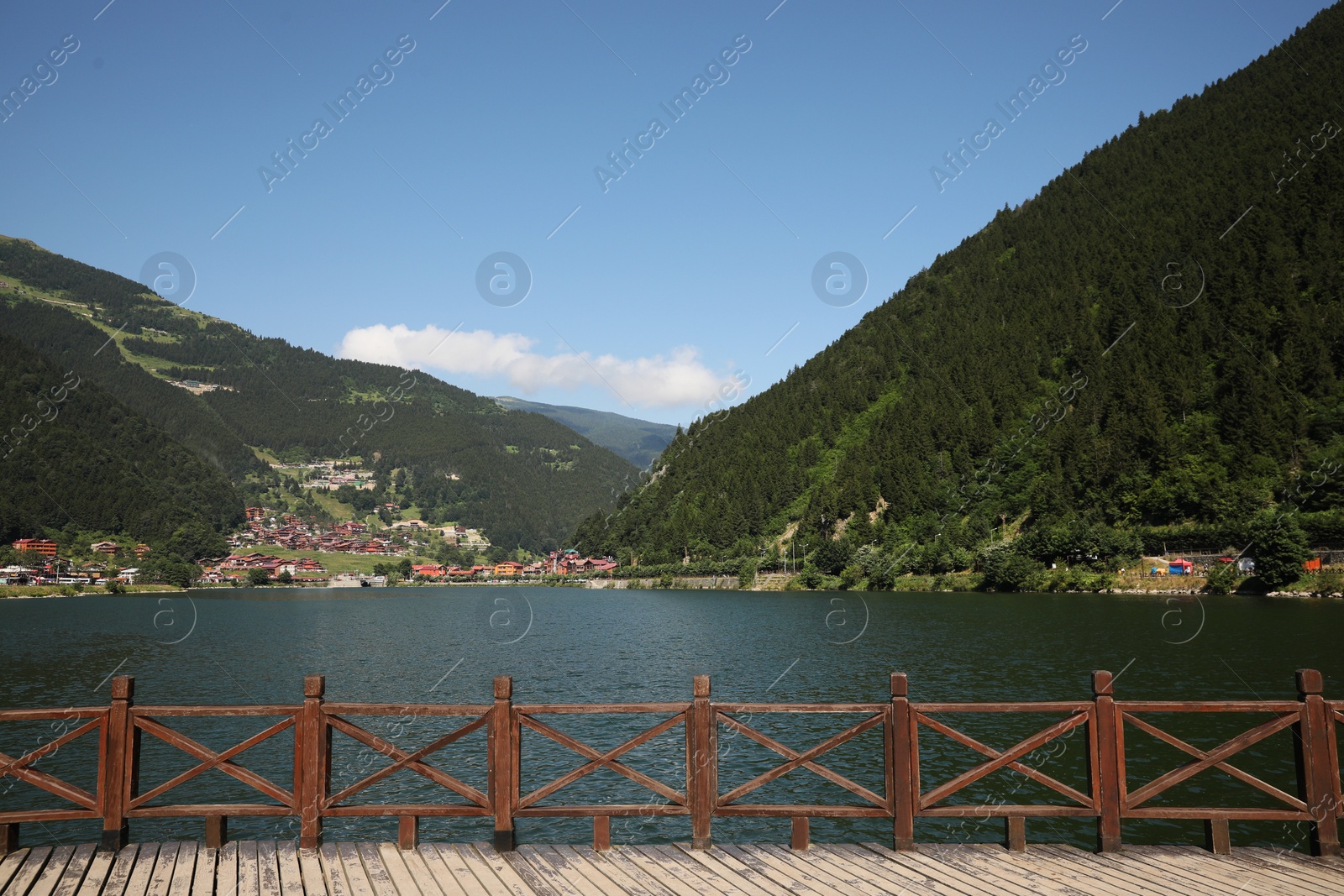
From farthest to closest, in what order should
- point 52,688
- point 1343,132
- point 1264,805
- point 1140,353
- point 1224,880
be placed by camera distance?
1. point 1343,132
2. point 1140,353
3. point 52,688
4. point 1264,805
5. point 1224,880

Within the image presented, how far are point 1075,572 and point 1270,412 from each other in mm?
38877

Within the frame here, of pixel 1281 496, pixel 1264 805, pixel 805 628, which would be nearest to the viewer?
pixel 1264 805

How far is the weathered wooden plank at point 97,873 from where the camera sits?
36.3 ft

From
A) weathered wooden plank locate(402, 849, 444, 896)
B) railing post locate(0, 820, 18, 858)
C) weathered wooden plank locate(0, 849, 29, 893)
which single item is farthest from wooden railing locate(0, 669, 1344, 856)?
weathered wooden plank locate(402, 849, 444, 896)

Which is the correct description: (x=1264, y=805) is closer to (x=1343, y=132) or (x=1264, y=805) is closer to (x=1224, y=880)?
(x=1224, y=880)

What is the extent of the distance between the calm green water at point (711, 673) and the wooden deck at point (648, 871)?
733 cm

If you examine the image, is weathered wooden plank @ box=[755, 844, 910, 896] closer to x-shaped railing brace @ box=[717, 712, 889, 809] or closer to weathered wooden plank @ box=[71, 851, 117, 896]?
x-shaped railing brace @ box=[717, 712, 889, 809]

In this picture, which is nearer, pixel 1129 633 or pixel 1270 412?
pixel 1129 633

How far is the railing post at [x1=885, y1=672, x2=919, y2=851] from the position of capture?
12.4 meters

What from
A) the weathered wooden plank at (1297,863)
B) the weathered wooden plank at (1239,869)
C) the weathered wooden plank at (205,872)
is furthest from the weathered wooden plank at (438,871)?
the weathered wooden plank at (1297,863)

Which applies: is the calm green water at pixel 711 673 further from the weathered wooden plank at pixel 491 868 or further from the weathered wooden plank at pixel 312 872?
the weathered wooden plank at pixel 312 872

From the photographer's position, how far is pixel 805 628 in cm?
8112

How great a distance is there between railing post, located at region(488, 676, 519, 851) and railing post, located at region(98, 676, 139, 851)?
5092 millimetres

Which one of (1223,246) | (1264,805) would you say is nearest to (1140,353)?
(1223,246)
